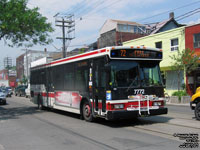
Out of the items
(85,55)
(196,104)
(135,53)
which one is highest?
(85,55)

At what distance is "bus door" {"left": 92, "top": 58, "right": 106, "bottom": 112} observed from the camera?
915 centimetres

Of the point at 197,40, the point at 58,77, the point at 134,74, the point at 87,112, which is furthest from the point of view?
the point at 197,40

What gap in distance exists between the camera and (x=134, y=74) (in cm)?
919

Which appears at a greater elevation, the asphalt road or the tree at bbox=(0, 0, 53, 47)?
the tree at bbox=(0, 0, 53, 47)

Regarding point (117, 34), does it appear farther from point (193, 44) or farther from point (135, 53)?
point (135, 53)

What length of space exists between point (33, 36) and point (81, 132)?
383 inches

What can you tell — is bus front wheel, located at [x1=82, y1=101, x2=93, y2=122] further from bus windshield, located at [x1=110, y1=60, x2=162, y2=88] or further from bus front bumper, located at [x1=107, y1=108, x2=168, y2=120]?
bus windshield, located at [x1=110, y1=60, x2=162, y2=88]

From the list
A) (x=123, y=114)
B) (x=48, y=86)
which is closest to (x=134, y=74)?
(x=123, y=114)

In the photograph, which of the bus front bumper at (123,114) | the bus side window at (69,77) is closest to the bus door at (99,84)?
the bus front bumper at (123,114)

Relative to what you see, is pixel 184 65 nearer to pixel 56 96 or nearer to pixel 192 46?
pixel 192 46

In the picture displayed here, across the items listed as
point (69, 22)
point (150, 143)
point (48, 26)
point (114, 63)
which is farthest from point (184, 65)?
point (69, 22)

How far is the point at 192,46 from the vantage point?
80.1ft

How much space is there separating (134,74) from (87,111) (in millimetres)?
2803

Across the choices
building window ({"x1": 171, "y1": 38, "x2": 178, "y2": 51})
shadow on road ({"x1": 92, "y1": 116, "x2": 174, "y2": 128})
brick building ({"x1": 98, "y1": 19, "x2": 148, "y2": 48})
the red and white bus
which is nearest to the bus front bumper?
the red and white bus
